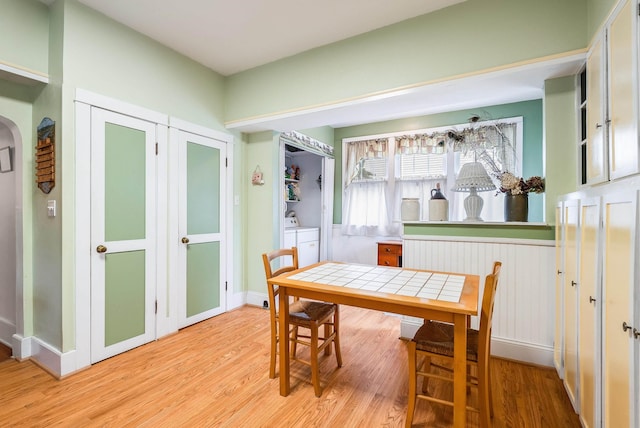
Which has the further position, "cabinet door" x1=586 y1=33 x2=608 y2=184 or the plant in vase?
the plant in vase

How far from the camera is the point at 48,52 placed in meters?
2.20

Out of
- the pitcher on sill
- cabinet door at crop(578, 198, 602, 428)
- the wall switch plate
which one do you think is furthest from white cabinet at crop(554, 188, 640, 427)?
the wall switch plate

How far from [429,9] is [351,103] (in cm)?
91

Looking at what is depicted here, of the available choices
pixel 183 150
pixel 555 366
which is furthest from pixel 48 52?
pixel 555 366

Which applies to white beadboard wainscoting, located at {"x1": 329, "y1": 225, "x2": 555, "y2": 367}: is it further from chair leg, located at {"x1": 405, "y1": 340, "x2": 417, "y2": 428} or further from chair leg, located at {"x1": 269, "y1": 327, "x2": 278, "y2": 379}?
chair leg, located at {"x1": 269, "y1": 327, "x2": 278, "y2": 379}

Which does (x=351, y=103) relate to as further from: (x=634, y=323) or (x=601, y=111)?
(x=634, y=323)

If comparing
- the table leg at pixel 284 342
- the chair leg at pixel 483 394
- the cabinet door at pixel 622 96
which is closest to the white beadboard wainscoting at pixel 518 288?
the cabinet door at pixel 622 96

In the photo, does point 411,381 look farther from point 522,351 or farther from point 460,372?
point 522,351

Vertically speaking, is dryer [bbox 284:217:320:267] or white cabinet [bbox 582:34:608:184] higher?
white cabinet [bbox 582:34:608:184]

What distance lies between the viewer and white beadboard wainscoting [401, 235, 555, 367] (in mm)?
2207

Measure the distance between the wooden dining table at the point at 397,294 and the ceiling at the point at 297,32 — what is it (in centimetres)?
149

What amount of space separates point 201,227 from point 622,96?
328 cm

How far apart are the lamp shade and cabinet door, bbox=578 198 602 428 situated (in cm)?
101

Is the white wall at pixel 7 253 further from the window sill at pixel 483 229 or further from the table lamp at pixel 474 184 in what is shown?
the table lamp at pixel 474 184
